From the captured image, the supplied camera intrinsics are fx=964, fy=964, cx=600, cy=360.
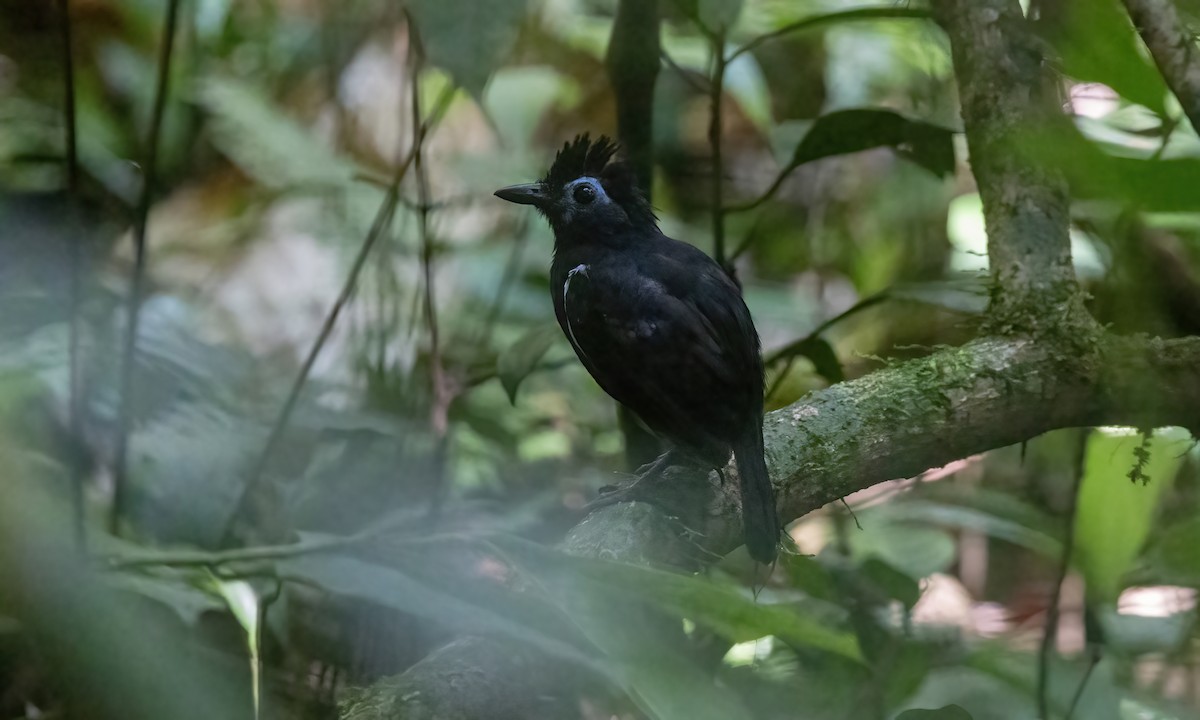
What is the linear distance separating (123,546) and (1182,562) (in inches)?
65.6

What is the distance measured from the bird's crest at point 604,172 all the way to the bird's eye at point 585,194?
0.03m

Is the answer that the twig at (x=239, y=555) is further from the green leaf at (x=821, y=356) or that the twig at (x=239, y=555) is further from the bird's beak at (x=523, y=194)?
the green leaf at (x=821, y=356)

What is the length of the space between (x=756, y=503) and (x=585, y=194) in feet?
2.76

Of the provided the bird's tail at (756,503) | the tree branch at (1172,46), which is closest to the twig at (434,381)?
the bird's tail at (756,503)

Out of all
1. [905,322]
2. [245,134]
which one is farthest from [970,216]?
[245,134]

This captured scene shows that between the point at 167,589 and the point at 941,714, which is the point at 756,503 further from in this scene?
the point at 167,589

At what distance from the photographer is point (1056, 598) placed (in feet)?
6.88

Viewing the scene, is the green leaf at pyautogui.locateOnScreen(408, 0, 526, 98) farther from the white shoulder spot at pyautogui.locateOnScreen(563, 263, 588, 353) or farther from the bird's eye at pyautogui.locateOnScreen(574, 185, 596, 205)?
the bird's eye at pyautogui.locateOnScreen(574, 185, 596, 205)

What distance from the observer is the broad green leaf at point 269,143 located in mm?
3016

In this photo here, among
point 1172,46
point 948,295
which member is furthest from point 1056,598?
point 1172,46

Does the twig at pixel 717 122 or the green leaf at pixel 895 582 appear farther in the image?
the twig at pixel 717 122

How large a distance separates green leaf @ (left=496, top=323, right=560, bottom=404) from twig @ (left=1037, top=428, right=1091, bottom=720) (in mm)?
1170

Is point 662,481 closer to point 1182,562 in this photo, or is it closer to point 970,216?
point 1182,562

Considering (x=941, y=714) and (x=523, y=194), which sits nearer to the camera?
(x=941, y=714)
